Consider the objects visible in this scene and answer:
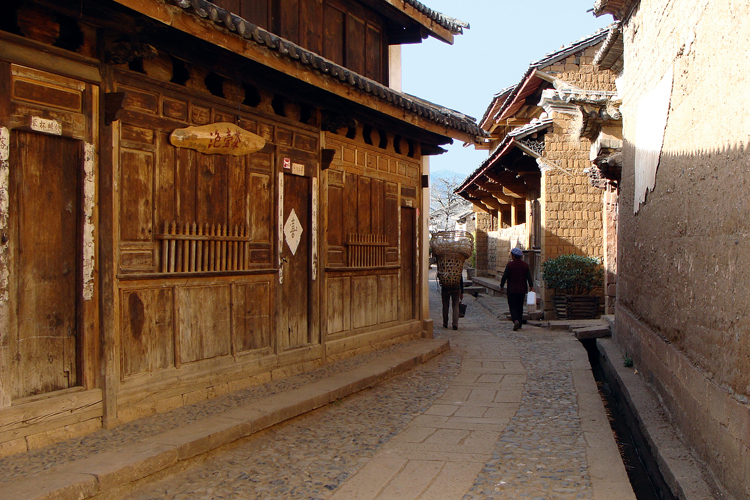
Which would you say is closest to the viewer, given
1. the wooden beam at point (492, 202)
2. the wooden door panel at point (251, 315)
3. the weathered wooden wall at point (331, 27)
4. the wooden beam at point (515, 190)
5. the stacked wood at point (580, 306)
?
the wooden door panel at point (251, 315)

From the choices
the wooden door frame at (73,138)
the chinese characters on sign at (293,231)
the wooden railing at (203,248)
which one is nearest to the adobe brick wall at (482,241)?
the chinese characters on sign at (293,231)

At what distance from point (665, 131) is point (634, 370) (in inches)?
139

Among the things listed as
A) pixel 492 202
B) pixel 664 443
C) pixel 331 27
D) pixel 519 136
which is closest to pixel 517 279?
pixel 519 136

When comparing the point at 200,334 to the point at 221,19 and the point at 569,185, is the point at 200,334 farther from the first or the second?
the point at 569,185

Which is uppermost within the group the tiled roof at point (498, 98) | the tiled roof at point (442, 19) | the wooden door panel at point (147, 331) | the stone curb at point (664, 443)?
the tiled roof at point (498, 98)

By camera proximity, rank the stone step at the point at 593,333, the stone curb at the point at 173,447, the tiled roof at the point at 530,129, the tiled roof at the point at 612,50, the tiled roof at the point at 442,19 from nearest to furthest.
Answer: the stone curb at the point at 173,447 → the tiled roof at the point at 442,19 → the tiled roof at the point at 612,50 → the stone step at the point at 593,333 → the tiled roof at the point at 530,129

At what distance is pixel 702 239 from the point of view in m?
5.76

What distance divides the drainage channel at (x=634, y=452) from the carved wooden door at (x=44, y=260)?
191 inches

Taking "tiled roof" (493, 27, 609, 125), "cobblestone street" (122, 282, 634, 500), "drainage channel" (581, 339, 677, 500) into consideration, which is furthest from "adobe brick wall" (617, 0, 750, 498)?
"tiled roof" (493, 27, 609, 125)

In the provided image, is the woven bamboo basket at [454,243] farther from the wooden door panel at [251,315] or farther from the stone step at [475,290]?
the stone step at [475,290]

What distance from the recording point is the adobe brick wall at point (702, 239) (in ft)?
15.0

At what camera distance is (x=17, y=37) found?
15.9 ft

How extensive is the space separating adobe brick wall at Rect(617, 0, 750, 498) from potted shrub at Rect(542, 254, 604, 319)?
6.78 metres

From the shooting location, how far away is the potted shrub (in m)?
15.8
